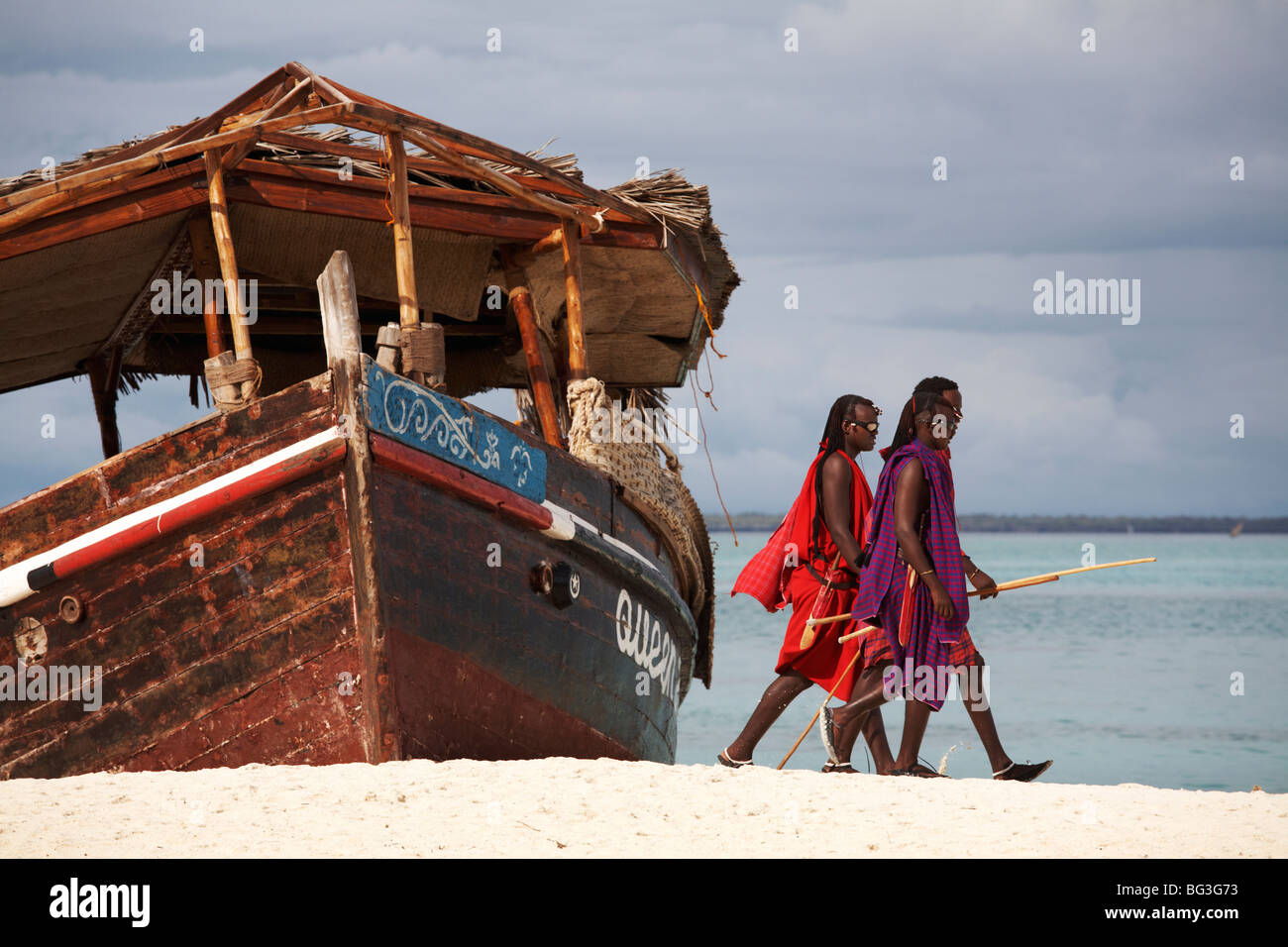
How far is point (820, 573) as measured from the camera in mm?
6508

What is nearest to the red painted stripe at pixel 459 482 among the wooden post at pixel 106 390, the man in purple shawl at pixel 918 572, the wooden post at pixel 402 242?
the wooden post at pixel 402 242

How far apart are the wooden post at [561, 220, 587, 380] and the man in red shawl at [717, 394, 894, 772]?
1263 mm

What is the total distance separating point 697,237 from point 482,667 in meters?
3.03

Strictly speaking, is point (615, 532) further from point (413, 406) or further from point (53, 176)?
point (53, 176)

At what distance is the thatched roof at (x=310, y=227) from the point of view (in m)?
6.20

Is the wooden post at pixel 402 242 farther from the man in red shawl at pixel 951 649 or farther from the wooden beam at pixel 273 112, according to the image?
the man in red shawl at pixel 951 649

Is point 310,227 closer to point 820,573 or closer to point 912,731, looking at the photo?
point 820,573

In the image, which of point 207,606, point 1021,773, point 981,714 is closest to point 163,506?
point 207,606

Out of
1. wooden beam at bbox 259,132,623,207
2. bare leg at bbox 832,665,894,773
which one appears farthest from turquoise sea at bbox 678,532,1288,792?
wooden beam at bbox 259,132,623,207

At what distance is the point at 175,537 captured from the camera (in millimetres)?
5406

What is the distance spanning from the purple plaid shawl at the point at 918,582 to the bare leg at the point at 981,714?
0.10m

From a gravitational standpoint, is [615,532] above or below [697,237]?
below

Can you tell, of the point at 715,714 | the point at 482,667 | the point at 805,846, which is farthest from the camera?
the point at 715,714
